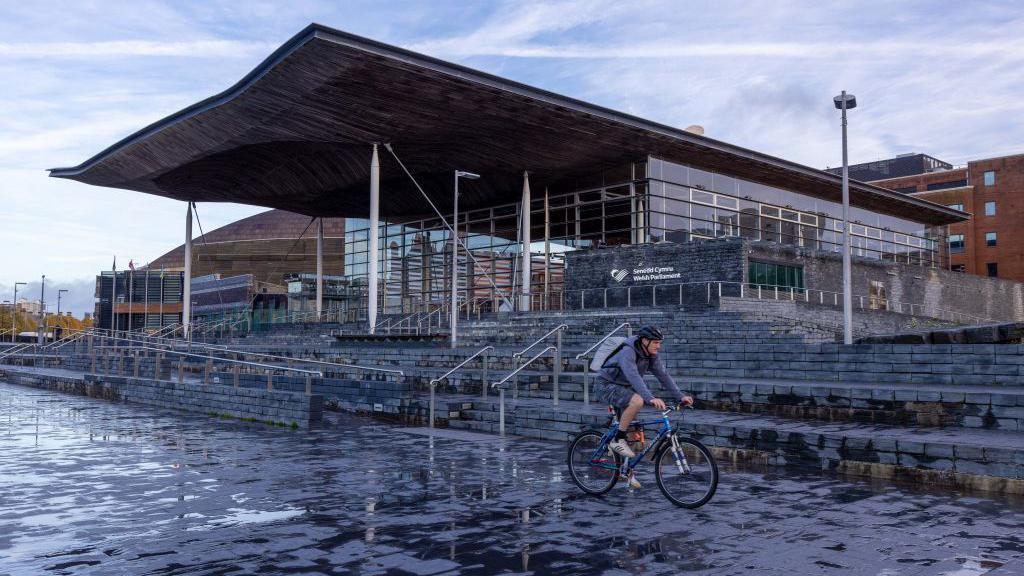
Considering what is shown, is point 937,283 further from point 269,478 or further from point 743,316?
point 269,478

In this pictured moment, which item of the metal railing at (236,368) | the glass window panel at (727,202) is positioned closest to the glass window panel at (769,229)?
the glass window panel at (727,202)

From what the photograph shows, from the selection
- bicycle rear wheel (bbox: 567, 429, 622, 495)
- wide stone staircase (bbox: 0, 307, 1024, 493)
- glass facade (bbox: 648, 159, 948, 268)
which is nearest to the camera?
bicycle rear wheel (bbox: 567, 429, 622, 495)

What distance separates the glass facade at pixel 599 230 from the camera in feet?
134

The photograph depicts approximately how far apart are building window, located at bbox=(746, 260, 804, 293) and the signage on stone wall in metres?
2.93

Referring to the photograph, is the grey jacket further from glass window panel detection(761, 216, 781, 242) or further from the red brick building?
the red brick building

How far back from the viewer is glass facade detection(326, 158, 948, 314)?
40938mm

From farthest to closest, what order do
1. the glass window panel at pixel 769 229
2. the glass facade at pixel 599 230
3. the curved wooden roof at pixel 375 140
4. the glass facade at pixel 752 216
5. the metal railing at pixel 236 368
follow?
the glass window panel at pixel 769 229, the glass facade at pixel 599 230, the glass facade at pixel 752 216, the curved wooden roof at pixel 375 140, the metal railing at pixel 236 368

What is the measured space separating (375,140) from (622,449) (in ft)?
98.6

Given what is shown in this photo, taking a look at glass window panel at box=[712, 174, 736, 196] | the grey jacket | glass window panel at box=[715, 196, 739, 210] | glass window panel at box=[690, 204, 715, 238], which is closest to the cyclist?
the grey jacket

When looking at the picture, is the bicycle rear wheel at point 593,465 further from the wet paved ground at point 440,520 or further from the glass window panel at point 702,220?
the glass window panel at point 702,220

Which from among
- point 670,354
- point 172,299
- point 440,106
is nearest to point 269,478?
point 670,354

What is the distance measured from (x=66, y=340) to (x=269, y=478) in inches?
1584

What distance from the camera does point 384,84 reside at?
99.9 feet

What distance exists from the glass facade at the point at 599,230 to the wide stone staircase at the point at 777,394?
1354 cm
